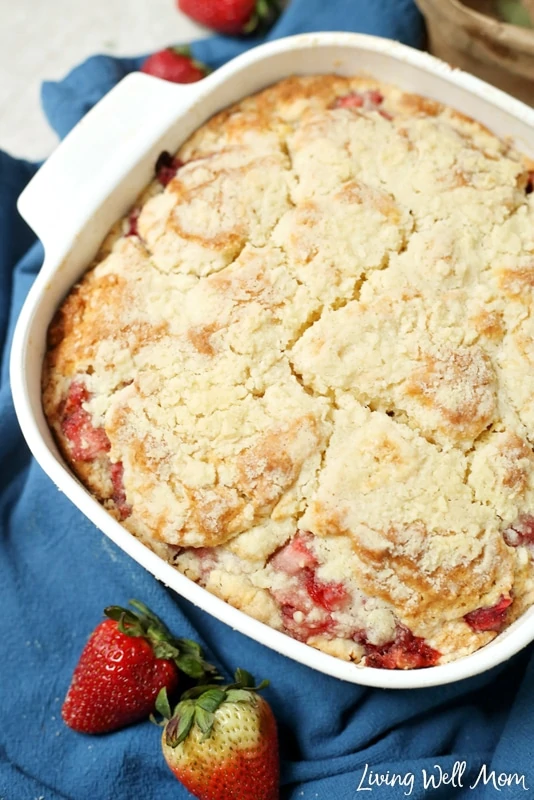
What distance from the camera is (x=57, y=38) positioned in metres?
2.07

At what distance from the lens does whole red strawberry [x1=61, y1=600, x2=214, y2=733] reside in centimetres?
141

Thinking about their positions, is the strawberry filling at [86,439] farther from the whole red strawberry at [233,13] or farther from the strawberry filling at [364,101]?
the whole red strawberry at [233,13]

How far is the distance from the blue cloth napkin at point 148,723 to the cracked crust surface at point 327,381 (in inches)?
11.5

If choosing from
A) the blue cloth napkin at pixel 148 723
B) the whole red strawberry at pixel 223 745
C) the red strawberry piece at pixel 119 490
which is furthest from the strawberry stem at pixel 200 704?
the red strawberry piece at pixel 119 490

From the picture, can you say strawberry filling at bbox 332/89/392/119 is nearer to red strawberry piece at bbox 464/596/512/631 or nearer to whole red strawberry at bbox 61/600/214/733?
red strawberry piece at bbox 464/596/512/631

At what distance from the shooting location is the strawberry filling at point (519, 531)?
1.24 metres

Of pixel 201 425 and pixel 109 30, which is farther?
pixel 109 30

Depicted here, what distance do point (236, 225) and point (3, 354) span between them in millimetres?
714

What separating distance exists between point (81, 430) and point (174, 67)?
1.01 meters

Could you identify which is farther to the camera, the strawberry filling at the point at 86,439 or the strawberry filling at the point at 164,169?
→ the strawberry filling at the point at 164,169

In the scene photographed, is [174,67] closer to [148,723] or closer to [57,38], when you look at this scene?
[57,38]

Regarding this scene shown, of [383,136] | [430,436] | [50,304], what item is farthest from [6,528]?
[383,136]

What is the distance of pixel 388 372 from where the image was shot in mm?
1256

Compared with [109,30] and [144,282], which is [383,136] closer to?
[144,282]
